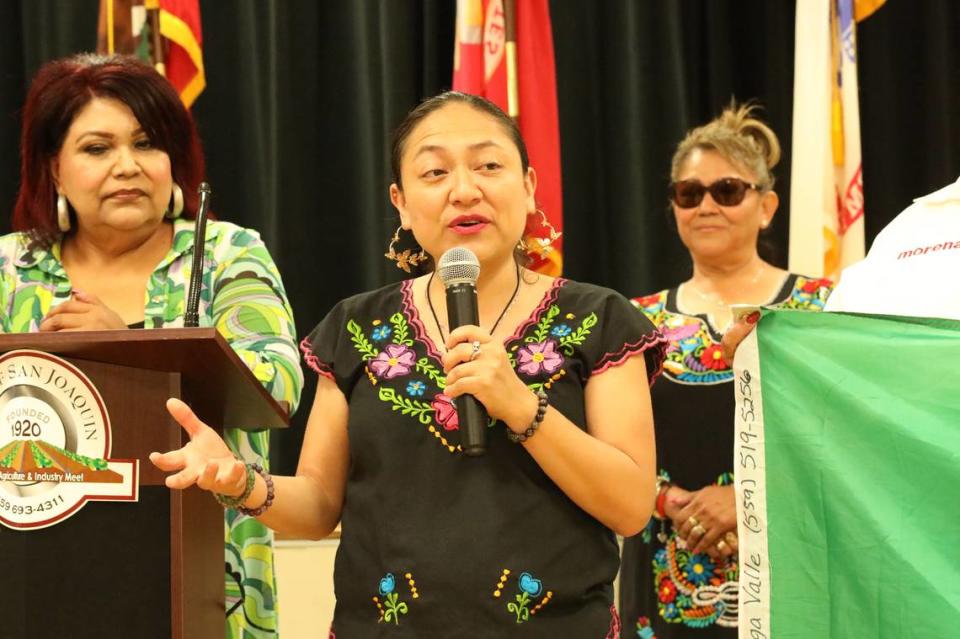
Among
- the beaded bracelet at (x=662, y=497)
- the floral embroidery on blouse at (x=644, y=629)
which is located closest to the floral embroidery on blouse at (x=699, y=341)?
the beaded bracelet at (x=662, y=497)

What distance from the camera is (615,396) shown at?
1.81 metres

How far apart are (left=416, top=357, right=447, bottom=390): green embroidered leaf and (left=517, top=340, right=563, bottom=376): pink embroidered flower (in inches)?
4.6

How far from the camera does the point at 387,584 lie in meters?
1.74

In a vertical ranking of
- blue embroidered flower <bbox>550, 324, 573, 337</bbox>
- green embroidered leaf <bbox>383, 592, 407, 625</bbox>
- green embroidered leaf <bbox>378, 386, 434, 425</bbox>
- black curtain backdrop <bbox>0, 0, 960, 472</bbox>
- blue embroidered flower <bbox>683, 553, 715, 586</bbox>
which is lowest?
blue embroidered flower <bbox>683, 553, 715, 586</bbox>

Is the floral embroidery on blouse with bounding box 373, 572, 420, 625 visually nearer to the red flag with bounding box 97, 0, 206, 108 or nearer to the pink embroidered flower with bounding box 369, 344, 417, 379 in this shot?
the pink embroidered flower with bounding box 369, 344, 417, 379

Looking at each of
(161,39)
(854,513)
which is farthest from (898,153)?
(854,513)

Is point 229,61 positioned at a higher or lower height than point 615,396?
higher

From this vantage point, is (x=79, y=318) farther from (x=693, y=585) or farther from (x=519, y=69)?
(x=519, y=69)

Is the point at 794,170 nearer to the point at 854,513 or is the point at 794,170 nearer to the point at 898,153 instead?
the point at 898,153

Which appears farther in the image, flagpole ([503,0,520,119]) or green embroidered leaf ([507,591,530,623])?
flagpole ([503,0,520,119])

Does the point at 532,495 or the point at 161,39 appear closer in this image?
the point at 532,495

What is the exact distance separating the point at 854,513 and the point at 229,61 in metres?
2.94

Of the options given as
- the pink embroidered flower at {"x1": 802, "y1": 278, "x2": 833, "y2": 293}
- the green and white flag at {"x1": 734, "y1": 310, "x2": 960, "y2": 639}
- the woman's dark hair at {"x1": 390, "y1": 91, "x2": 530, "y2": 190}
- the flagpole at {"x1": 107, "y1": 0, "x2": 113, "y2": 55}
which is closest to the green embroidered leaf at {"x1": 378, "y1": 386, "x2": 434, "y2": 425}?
the woman's dark hair at {"x1": 390, "y1": 91, "x2": 530, "y2": 190}

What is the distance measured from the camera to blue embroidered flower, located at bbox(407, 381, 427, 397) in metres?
1.83
